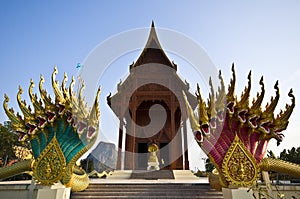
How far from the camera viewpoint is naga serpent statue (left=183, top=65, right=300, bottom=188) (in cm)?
497

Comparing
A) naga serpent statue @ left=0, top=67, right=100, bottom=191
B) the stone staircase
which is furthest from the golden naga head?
the stone staircase

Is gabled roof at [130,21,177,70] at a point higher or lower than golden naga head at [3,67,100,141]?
higher

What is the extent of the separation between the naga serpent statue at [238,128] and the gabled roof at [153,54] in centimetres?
1010

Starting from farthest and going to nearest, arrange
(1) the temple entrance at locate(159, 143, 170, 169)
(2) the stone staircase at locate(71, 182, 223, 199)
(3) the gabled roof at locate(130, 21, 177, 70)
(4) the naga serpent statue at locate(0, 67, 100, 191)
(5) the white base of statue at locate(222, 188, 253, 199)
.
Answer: (3) the gabled roof at locate(130, 21, 177, 70) < (1) the temple entrance at locate(159, 143, 170, 169) < (2) the stone staircase at locate(71, 182, 223, 199) < (4) the naga serpent statue at locate(0, 67, 100, 191) < (5) the white base of statue at locate(222, 188, 253, 199)

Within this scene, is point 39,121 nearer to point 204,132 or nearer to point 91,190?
point 91,190

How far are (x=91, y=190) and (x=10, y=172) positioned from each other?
2.16m

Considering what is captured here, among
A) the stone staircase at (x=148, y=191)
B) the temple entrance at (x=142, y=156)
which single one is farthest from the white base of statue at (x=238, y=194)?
the temple entrance at (x=142, y=156)

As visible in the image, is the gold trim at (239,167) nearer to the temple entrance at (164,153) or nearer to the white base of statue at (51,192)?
the white base of statue at (51,192)

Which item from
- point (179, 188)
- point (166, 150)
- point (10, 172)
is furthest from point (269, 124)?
point (166, 150)

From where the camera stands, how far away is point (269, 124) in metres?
5.17

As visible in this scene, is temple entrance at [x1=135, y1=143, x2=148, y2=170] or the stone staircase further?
temple entrance at [x1=135, y1=143, x2=148, y2=170]

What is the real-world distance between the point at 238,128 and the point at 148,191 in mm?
3122

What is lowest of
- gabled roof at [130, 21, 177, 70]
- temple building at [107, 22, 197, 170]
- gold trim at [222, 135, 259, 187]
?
gold trim at [222, 135, 259, 187]

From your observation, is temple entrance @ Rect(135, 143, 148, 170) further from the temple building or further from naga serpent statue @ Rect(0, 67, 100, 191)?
naga serpent statue @ Rect(0, 67, 100, 191)
